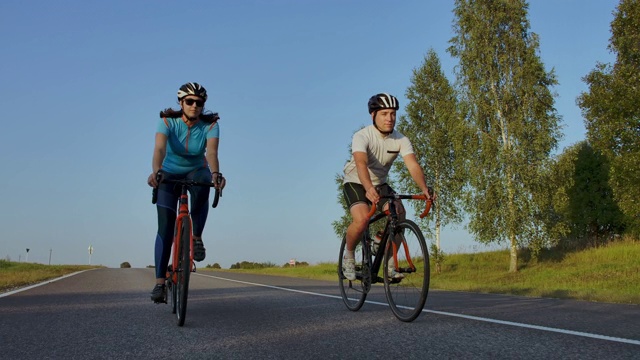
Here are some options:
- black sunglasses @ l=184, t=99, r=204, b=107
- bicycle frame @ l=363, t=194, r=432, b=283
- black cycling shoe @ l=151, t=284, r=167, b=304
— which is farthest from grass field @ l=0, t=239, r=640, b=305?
black sunglasses @ l=184, t=99, r=204, b=107

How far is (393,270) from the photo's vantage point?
5.66 metres

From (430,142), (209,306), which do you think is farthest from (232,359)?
(430,142)

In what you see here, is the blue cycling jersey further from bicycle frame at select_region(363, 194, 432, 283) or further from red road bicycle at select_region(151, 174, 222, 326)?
bicycle frame at select_region(363, 194, 432, 283)

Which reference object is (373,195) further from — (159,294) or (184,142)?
(159,294)

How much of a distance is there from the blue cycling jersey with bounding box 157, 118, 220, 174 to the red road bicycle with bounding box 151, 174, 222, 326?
10.7 inches

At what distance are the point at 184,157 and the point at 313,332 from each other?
246 centimetres

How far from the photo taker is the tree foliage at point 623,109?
23219 millimetres

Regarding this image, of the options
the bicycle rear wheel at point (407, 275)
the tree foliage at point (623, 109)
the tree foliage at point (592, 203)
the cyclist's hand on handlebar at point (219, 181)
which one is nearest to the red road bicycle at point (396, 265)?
the bicycle rear wheel at point (407, 275)

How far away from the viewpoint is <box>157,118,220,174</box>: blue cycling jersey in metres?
5.75

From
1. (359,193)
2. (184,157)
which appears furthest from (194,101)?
(359,193)

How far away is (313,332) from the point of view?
15.1 ft

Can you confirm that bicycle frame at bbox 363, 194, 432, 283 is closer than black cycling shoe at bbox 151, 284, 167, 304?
Yes

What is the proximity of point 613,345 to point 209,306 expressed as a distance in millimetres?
4800

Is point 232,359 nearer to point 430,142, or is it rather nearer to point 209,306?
point 209,306
